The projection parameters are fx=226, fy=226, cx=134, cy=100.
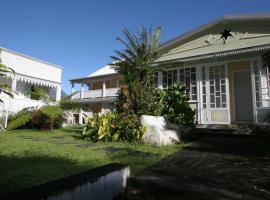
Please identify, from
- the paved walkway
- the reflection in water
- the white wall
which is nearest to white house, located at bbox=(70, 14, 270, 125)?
the paved walkway

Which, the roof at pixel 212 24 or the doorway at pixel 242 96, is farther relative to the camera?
the doorway at pixel 242 96

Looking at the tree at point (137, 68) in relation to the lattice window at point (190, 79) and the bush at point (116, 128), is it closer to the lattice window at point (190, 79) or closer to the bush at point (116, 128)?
the bush at point (116, 128)

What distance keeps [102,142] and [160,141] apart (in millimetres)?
2141

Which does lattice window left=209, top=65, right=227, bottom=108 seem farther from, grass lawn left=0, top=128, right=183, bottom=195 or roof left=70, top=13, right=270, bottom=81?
grass lawn left=0, top=128, right=183, bottom=195

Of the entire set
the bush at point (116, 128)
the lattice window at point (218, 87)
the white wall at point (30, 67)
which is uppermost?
the white wall at point (30, 67)

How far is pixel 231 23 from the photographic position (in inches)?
469

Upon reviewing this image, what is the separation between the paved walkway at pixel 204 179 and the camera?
304 cm

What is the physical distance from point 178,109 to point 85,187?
7121 millimetres

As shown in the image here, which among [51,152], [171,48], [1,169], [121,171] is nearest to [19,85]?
[171,48]

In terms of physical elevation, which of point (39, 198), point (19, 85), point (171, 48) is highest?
point (171, 48)

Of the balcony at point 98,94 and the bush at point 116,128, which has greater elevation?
the balcony at point 98,94

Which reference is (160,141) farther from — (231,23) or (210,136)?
(231,23)

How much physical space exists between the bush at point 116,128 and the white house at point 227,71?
406 centimetres

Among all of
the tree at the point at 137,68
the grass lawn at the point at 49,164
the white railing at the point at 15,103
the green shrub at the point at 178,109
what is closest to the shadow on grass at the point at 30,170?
the grass lawn at the point at 49,164
